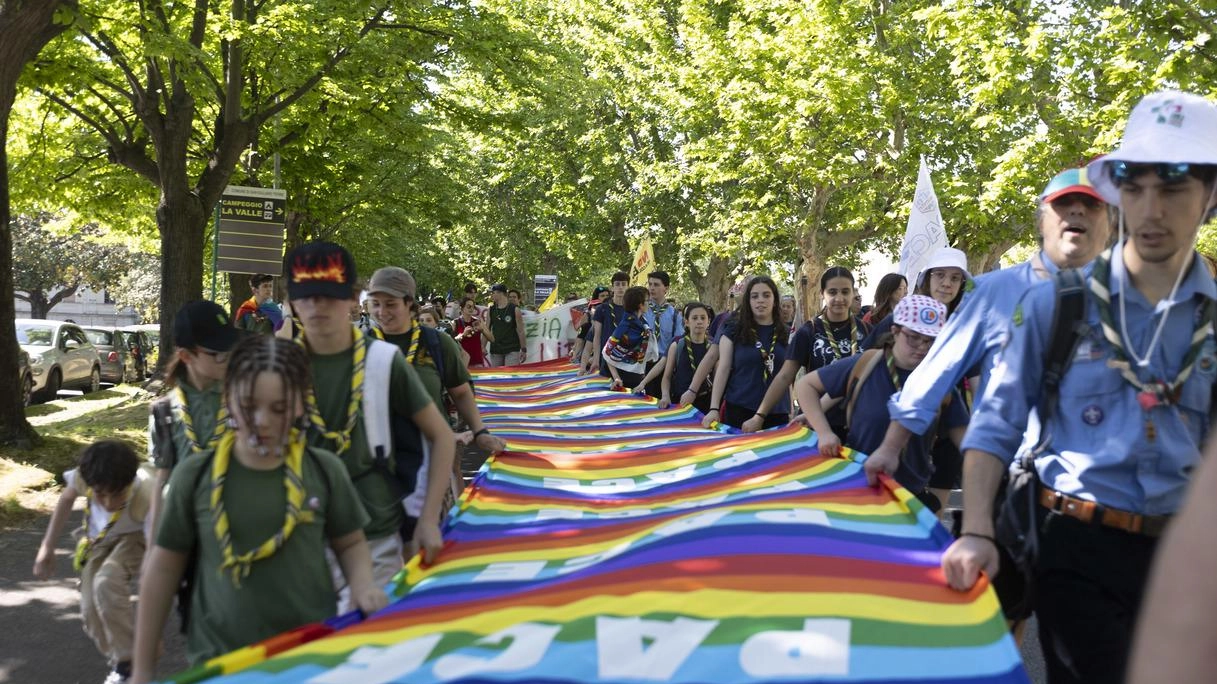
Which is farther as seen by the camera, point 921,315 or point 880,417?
point 880,417

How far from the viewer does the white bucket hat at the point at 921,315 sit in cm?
573

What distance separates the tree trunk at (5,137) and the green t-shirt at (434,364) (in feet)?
24.8

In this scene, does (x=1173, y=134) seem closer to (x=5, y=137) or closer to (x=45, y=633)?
(x=45, y=633)

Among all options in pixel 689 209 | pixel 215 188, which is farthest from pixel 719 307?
pixel 215 188

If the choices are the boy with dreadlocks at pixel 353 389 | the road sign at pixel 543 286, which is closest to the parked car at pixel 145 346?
the road sign at pixel 543 286

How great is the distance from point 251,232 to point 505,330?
5.32 meters

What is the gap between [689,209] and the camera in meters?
40.4

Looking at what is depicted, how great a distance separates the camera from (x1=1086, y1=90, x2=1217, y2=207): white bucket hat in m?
2.93

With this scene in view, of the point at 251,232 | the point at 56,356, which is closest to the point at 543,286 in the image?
the point at 56,356

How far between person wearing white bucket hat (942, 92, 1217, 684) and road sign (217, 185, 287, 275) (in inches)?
740

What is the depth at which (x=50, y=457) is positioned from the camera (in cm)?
1286

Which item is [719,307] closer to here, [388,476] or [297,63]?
[297,63]

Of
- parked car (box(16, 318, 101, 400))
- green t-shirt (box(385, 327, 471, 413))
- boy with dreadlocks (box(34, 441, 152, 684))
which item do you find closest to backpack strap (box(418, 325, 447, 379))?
green t-shirt (box(385, 327, 471, 413))

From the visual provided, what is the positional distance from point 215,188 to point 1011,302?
64.1 feet
